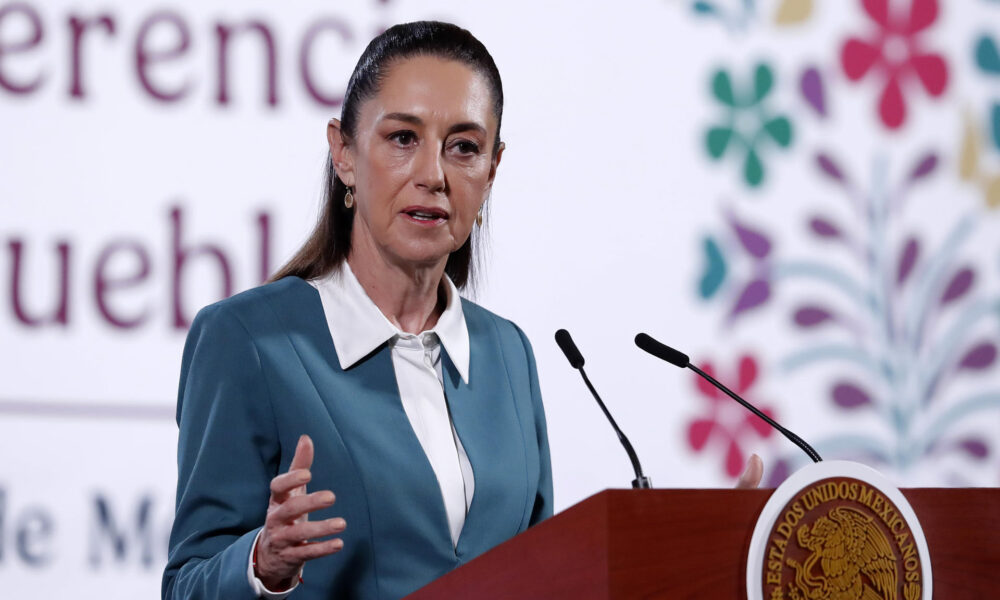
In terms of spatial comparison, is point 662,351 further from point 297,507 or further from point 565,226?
point 565,226

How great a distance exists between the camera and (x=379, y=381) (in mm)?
1635

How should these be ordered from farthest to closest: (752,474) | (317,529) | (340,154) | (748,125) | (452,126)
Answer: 1. (748,125)
2. (340,154)
3. (452,126)
4. (752,474)
5. (317,529)

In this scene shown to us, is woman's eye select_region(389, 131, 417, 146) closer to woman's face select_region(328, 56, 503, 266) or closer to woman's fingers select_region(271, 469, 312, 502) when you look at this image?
woman's face select_region(328, 56, 503, 266)

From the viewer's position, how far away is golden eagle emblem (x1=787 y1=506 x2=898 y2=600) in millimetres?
1060

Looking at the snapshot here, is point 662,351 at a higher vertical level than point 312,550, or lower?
higher

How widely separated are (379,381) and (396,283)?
191mm

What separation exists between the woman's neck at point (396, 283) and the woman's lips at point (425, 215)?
83mm

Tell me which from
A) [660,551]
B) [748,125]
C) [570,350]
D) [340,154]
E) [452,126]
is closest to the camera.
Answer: [660,551]

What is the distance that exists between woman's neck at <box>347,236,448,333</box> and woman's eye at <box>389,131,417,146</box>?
0.17 meters

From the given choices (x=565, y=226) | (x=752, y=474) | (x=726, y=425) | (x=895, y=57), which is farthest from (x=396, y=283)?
(x=895, y=57)

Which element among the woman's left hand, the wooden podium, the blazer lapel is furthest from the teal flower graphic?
the wooden podium

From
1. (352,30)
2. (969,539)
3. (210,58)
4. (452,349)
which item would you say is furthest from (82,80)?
(969,539)

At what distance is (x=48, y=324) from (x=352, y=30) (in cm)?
93

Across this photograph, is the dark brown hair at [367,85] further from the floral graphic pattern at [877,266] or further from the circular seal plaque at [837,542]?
the floral graphic pattern at [877,266]
